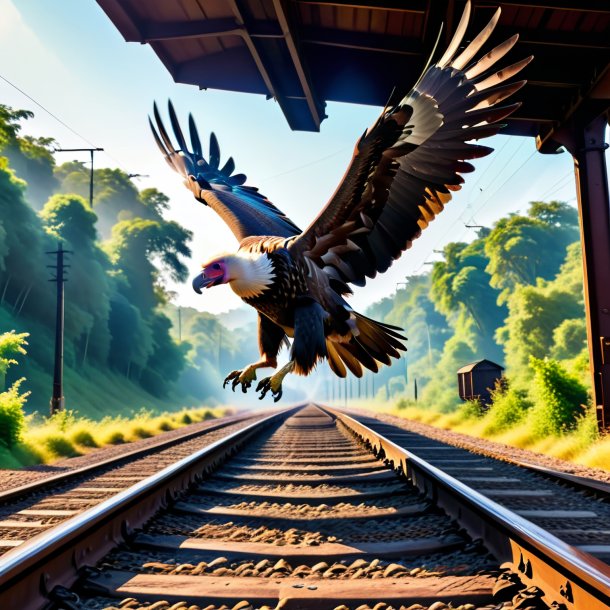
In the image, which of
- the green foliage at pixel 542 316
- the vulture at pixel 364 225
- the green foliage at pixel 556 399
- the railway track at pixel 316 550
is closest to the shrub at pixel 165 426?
the green foliage at pixel 556 399

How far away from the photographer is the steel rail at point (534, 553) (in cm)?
179

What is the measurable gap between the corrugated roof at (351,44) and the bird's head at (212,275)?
4074mm

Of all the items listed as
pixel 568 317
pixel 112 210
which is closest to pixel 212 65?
pixel 568 317

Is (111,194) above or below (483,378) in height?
above

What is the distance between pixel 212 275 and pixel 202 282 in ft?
0.23

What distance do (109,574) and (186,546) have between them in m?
0.46

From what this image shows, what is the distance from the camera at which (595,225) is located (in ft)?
24.9

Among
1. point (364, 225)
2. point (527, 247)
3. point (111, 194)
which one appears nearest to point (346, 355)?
point (364, 225)

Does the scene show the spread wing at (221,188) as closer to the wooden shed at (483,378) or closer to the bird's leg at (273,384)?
the bird's leg at (273,384)

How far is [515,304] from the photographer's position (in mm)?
42531

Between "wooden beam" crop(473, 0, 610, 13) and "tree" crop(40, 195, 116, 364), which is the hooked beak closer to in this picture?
"wooden beam" crop(473, 0, 610, 13)

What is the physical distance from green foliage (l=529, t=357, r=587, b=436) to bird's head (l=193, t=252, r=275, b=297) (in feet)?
24.9

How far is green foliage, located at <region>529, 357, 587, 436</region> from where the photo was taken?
939cm

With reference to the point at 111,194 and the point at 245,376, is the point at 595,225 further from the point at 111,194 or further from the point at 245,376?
the point at 111,194
